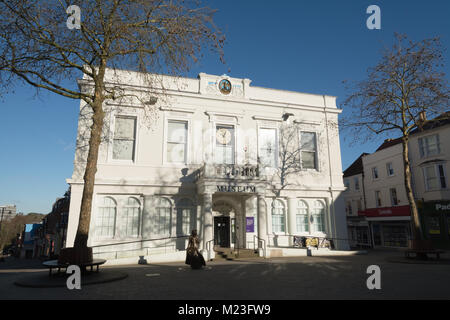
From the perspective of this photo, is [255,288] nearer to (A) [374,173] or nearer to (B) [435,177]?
(B) [435,177]

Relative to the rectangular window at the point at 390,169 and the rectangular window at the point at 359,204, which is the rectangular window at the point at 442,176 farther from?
the rectangular window at the point at 359,204

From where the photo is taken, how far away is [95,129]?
10.7 meters

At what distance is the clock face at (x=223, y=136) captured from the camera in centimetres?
1939

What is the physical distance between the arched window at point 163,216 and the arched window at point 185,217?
1.92 ft

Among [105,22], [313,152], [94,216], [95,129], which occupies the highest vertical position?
[105,22]

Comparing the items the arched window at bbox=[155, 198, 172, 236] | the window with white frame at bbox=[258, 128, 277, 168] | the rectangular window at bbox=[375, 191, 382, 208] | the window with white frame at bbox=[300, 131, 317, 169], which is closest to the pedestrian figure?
the arched window at bbox=[155, 198, 172, 236]

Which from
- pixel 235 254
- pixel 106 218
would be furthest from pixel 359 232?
pixel 106 218

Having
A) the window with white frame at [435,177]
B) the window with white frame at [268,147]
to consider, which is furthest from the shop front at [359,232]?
the window with white frame at [268,147]

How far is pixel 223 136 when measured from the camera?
19500 mm

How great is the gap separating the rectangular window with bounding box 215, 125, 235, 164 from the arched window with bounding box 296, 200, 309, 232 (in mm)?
5563

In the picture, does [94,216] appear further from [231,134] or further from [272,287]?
[272,287]

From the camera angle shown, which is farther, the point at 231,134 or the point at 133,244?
the point at 231,134
